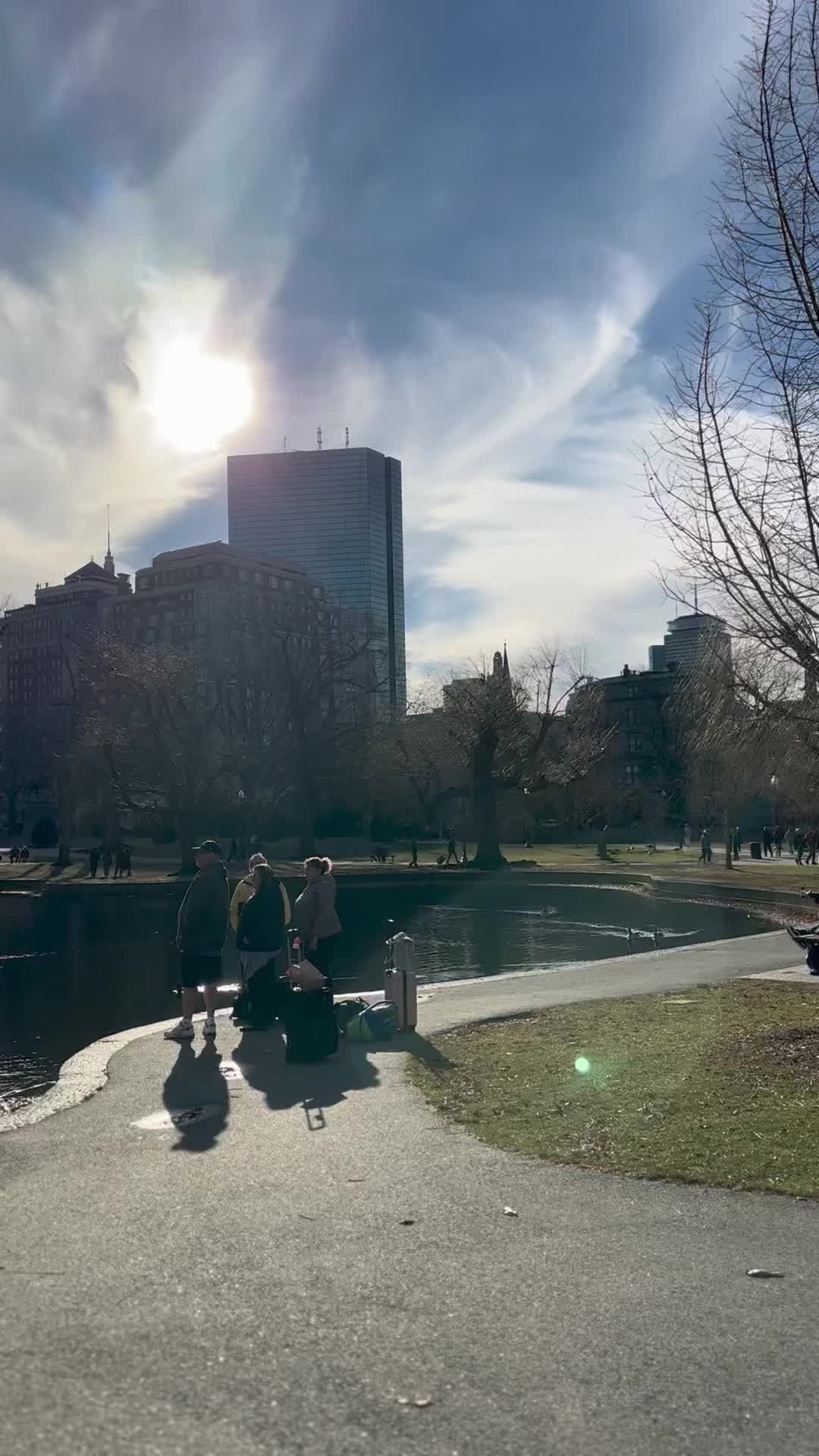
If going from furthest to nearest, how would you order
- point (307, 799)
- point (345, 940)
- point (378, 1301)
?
point (307, 799) → point (345, 940) → point (378, 1301)

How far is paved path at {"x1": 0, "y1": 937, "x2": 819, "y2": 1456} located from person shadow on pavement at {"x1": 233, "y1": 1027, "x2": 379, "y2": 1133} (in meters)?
0.68

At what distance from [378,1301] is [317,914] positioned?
7290 millimetres

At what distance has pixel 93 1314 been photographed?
14.8 feet

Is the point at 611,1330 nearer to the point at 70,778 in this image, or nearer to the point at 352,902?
the point at 352,902

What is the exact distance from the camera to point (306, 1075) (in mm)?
9406

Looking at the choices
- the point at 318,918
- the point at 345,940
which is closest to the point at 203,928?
the point at 318,918

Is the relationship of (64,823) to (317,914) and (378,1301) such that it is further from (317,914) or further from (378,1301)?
(378,1301)

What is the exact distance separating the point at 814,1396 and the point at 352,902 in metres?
30.6

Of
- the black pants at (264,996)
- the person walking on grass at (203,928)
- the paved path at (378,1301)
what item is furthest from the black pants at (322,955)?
the paved path at (378,1301)

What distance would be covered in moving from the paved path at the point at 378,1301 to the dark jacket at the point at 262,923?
12.6 feet

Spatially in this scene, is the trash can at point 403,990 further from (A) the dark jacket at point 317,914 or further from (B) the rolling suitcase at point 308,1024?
(B) the rolling suitcase at point 308,1024

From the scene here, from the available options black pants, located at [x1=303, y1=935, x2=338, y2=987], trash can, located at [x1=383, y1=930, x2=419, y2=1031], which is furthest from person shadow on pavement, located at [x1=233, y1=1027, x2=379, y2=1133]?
black pants, located at [x1=303, y1=935, x2=338, y2=987]

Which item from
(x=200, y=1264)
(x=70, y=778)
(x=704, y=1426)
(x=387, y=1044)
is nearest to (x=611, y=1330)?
(x=704, y=1426)

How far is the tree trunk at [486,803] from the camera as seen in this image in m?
44.9
